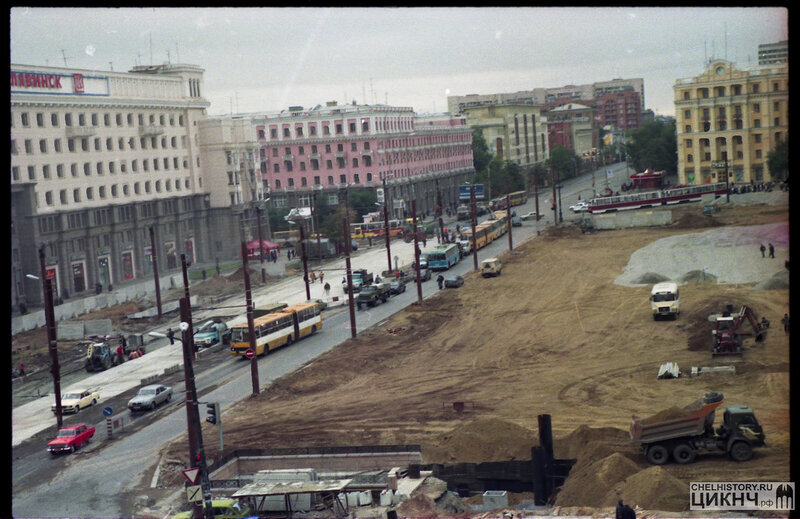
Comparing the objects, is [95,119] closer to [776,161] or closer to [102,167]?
[102,167]

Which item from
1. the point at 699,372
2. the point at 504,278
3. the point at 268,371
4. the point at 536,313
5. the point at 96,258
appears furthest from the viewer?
the point at 96,258

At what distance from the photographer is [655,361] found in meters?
16.1

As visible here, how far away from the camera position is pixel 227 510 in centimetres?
993

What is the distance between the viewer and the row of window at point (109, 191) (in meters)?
29.4

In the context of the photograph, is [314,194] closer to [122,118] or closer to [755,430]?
[122,118]

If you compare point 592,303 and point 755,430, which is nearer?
point 755,430

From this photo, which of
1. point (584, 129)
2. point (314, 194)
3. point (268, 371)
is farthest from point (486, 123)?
point (268, 371)

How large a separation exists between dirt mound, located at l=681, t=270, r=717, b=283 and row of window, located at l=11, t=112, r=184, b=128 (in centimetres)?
1991

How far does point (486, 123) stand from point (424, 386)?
44169mm

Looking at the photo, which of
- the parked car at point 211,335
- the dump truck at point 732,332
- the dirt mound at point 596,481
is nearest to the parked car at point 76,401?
the parked car at point 211,335

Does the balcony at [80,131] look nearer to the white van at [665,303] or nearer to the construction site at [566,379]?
the construction site at [566,379]

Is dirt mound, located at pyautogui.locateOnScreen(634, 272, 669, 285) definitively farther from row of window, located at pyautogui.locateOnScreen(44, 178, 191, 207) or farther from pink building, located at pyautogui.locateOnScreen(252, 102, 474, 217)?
pink building, located at pyautogui.locateOnScreen(252, 102, 474, 217)

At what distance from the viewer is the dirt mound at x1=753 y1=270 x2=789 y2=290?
20.3 meters

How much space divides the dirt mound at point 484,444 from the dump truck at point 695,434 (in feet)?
5.03
